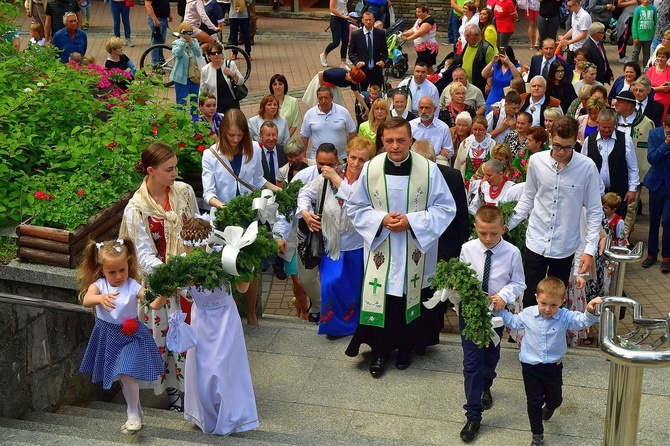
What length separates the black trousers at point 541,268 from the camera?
752cm

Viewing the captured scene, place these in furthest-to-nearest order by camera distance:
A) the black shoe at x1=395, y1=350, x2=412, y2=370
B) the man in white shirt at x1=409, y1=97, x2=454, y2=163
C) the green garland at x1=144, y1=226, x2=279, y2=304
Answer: the man in white shirt at x1=409, y1=97, x2=454, y2=163 → the black shoe at x1=395, y1=350, x2=412, y2=370 → the green garland at x1=144, y1=226, x2=279, y2=304

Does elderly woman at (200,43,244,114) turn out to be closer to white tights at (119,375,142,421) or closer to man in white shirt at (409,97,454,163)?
man in white shirt at (409,97,454,163)

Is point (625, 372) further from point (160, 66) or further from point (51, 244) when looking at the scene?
point (160, 66)

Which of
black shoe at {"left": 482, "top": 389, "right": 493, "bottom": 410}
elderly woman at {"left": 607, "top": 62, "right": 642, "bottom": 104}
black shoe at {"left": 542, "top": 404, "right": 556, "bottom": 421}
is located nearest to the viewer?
black shoe at {"left": 542, "top": 404, "right": 556, "bottom": 421}

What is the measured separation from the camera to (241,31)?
18.7 m

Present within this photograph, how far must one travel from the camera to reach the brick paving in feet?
32.1

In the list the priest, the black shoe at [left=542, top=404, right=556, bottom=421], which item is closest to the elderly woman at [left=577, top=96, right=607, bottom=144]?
the priest

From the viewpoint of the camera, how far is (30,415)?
21.4 feet

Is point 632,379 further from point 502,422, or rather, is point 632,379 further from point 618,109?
point 618,109

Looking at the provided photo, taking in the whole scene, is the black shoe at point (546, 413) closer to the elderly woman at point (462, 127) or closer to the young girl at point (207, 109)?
the elderly woman at point (462, 127)

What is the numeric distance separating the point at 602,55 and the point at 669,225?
15.0 ft

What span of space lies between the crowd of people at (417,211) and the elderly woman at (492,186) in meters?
0.02

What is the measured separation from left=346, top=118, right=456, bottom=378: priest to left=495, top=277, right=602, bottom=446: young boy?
1066mm

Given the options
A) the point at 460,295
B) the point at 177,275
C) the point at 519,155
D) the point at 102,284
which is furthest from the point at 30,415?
the point at 519,155
